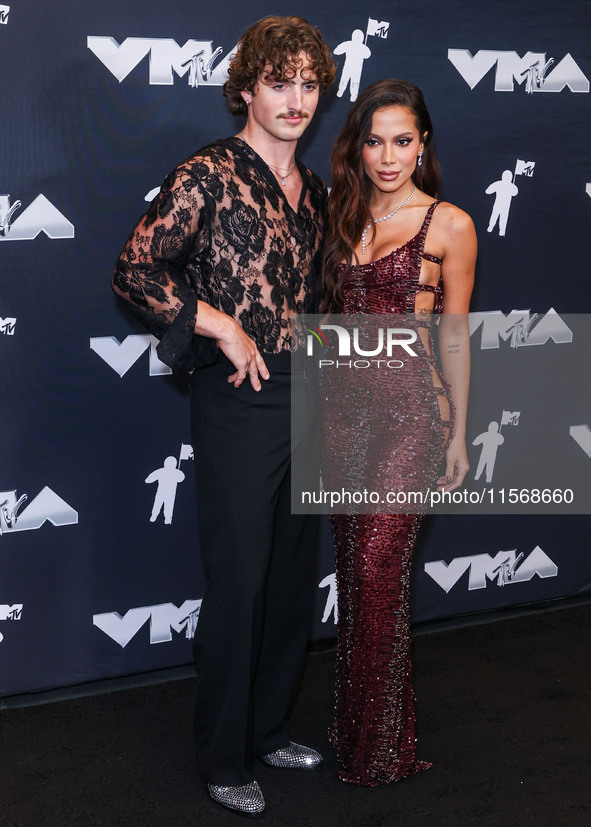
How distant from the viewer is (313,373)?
2.46 m

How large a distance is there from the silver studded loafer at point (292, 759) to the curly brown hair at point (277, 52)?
164 cm

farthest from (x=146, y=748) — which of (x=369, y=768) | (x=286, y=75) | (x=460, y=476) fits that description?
(x=286, y=75)

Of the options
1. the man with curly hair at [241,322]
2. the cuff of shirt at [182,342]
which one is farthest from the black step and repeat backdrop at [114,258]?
the cuff of shirt at [182,342]

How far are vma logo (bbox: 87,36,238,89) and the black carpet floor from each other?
1.75 m

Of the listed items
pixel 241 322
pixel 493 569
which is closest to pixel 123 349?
pixel 241 322

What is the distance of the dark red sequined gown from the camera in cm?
235

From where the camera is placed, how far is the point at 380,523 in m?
2.39

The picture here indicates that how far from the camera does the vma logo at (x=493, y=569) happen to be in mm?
3428

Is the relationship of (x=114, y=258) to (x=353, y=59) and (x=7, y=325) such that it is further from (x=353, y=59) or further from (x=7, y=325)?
(x=353, y=59)

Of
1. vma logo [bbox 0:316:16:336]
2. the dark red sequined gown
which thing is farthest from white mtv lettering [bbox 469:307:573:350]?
vma logo [bbox 0:316:16:336]

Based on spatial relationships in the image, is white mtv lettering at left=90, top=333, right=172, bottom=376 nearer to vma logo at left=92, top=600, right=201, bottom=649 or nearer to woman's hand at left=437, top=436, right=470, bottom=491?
vma logo at left=92, top=600, right=201, bottom=649

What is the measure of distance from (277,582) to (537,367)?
4.47 feet

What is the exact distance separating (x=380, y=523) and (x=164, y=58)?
1.36 metres

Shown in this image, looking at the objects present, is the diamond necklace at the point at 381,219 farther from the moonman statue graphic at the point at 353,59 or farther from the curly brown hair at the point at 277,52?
the moonman statue graphic at the point at 353,59
